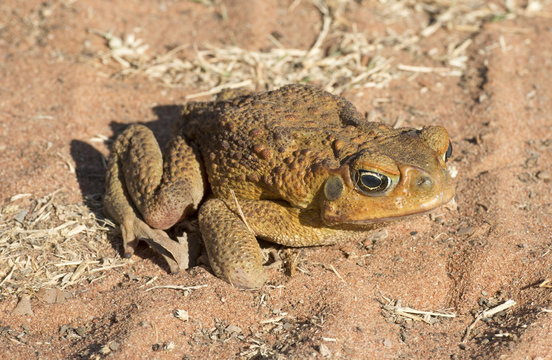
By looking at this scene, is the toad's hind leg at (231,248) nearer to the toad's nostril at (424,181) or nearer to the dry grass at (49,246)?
the dry grass at (49,246)

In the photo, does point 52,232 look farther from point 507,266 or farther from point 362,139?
point 507,266

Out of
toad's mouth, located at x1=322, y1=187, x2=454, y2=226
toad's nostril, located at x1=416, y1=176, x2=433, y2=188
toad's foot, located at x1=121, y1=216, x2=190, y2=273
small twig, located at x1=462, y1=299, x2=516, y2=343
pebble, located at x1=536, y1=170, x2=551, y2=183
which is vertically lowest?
small twig, located at x1=462, y1=299, x2=516, y2=343

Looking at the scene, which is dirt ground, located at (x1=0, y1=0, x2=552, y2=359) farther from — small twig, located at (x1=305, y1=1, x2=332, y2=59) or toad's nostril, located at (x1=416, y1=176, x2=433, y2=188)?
toad's nostril, located at (x1=416, y1=176, x2=433, y2=188)

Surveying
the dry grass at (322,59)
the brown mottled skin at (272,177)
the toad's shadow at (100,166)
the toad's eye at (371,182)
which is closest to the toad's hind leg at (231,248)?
the brown mottled skin at (272,177)

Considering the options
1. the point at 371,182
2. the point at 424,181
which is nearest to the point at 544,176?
the point at 424,181

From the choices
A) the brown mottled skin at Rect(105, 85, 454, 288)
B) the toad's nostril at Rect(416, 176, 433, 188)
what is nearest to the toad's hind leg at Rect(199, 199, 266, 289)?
the brown mottled skin at Rect(105, 85, 454, 288)

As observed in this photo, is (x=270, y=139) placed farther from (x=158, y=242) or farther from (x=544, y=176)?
(x=544, y=176)

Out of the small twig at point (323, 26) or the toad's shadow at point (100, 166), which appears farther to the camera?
the small twig at point (323, 26)
